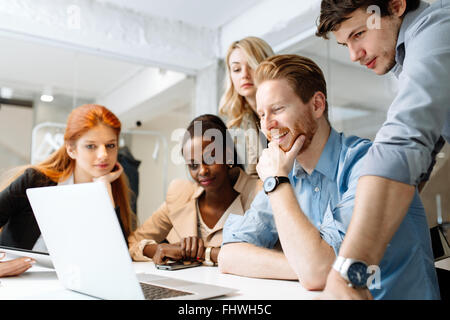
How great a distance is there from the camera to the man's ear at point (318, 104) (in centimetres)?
134

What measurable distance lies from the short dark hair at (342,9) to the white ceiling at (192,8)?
6.25ft

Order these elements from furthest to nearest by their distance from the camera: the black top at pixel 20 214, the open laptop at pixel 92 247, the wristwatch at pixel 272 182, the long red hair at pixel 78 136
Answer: the long red hair at pixel 78 136 < the black top at pixel 20 214 < the wristwatch at pixel 272 182 < the open laptop at pixel 92 247

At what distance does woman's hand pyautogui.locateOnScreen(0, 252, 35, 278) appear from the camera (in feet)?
3.92

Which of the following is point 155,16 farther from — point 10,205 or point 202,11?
point 10,205

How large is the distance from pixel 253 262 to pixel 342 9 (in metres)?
0.78

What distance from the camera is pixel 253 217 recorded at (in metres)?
1.38

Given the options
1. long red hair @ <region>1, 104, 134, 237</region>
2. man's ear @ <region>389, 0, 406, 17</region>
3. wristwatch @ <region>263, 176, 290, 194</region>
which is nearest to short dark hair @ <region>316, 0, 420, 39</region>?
man's ear @ <region>389, 0, 406, 17</region>

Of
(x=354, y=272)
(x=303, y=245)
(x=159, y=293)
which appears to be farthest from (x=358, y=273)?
(x=159, y=293)

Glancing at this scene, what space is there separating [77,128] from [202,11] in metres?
1.58

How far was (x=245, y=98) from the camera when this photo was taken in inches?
91.7

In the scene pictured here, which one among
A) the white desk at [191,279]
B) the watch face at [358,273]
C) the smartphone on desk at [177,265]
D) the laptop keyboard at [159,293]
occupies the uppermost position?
the watch face at [358,273]

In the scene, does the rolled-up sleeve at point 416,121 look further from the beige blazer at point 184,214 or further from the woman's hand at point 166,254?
the beige blazer at point 184,214

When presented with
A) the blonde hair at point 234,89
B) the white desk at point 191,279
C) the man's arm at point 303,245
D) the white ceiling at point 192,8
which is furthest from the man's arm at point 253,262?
the white ceiling at point 192,8
